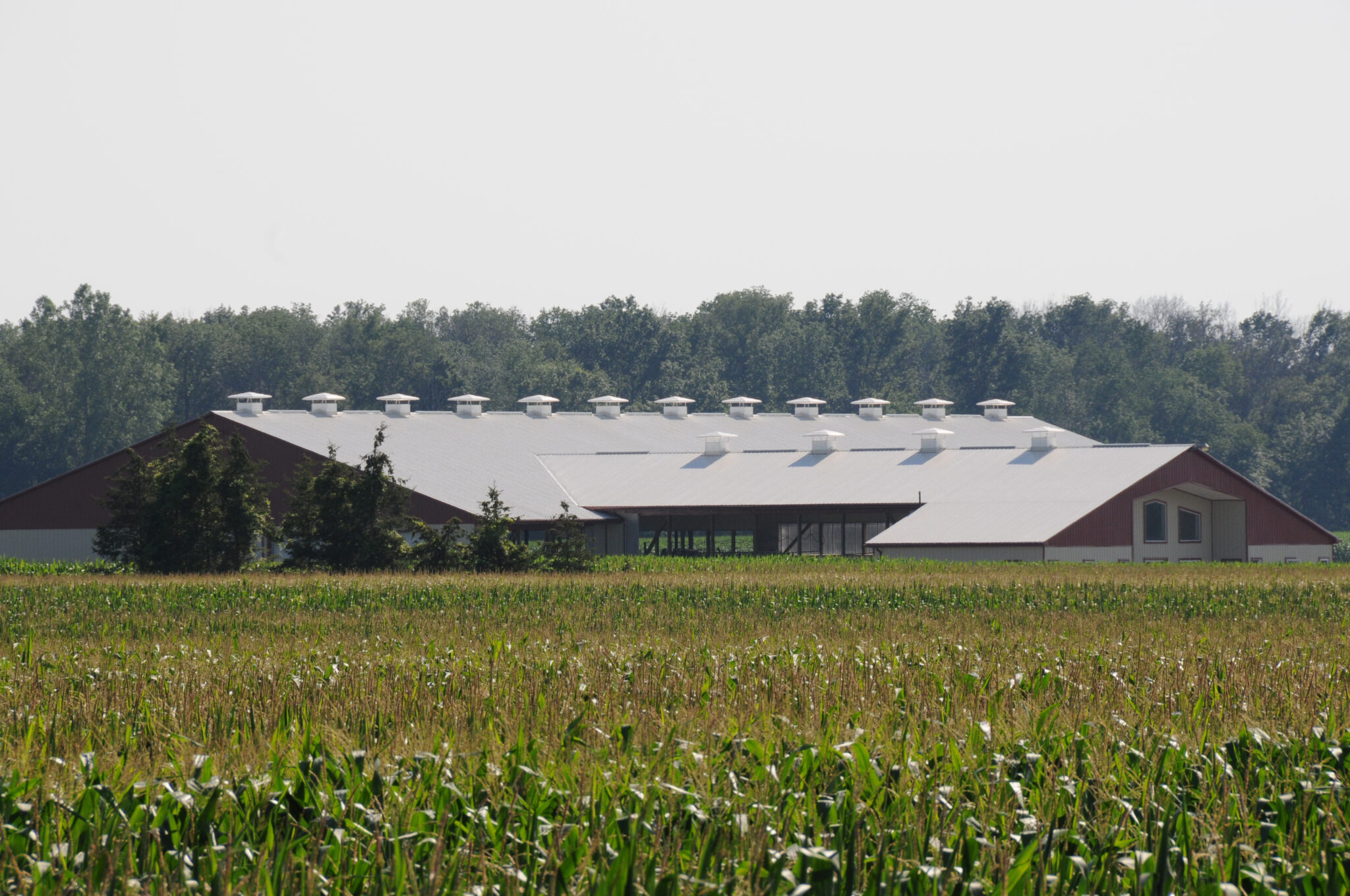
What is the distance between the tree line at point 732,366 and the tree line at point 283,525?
66.5 meters

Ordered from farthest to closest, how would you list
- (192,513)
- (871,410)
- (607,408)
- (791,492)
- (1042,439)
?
(871,410), (607,408), (1042,439), (791,492), (192,513)

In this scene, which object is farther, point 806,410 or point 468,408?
point 806,410

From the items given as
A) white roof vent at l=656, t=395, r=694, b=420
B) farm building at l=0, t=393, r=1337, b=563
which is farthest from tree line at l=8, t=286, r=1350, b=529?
farm building at l=0, t=393, r=1337, b=563

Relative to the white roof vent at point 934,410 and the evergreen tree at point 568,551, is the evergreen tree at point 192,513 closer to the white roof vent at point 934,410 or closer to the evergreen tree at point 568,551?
the evergreen tree at point 568,551

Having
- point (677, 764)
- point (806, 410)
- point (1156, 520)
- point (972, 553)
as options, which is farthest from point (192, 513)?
point (806, 410)

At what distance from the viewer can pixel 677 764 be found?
10953 mm

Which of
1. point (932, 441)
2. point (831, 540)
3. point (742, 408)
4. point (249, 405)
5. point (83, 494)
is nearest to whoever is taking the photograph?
point (83, 494)

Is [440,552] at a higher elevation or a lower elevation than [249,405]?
lower

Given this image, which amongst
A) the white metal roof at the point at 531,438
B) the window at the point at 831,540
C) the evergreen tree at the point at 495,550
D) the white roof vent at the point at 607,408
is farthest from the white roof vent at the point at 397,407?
the evergreen tree at the point at 495,550

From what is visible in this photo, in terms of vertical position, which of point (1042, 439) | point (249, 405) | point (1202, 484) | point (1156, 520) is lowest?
point (1156, 520)

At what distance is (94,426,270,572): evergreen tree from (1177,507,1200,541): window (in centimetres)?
3856

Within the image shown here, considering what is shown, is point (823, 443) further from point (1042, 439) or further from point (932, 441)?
point (1042, 439)

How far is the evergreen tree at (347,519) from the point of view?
47.8 m

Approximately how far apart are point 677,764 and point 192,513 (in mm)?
39550
